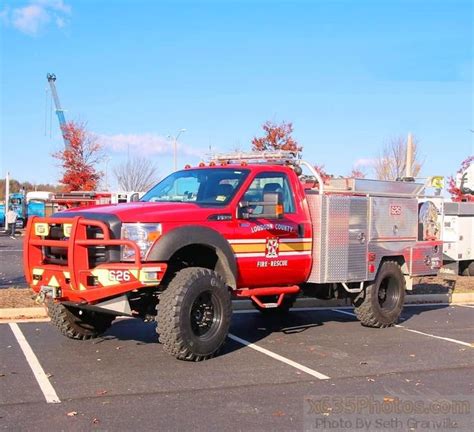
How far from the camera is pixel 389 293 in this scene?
10039mm

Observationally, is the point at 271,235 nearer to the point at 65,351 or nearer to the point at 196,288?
the point at 196,288

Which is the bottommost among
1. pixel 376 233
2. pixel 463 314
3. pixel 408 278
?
pixel 463 314

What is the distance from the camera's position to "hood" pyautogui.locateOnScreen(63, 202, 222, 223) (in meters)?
6.91

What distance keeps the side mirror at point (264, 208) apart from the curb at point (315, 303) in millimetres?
3692

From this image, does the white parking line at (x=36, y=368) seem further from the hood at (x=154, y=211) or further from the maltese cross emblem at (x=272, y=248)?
the maltese cross emblem at (x=272, y=248)

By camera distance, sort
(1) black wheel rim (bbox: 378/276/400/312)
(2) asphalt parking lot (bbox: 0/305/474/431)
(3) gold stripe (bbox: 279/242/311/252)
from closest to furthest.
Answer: (2) asphalt parking lot (bbox: 0/305/474/431)
(3) gold stripe (bbox: 279/242/311/252)
(1) black wheel rim (bbox: 378/276/400/312)

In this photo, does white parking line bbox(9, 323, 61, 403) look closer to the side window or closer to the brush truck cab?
the brush truck cab

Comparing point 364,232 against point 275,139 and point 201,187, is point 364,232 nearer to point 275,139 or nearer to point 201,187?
point 201,187

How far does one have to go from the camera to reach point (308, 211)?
869cm

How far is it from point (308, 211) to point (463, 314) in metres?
4.52

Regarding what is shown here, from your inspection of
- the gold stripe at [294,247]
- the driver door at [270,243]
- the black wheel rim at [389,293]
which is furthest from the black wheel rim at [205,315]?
the black wheel rim at [389,293]

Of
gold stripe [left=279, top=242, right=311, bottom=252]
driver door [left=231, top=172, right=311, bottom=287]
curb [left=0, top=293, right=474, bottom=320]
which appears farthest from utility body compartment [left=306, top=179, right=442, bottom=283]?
curb [left=0, top=293, right=474, bottom=320]

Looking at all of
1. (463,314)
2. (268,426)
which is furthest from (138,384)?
(463,314)

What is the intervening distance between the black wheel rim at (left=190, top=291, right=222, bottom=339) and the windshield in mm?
1181
